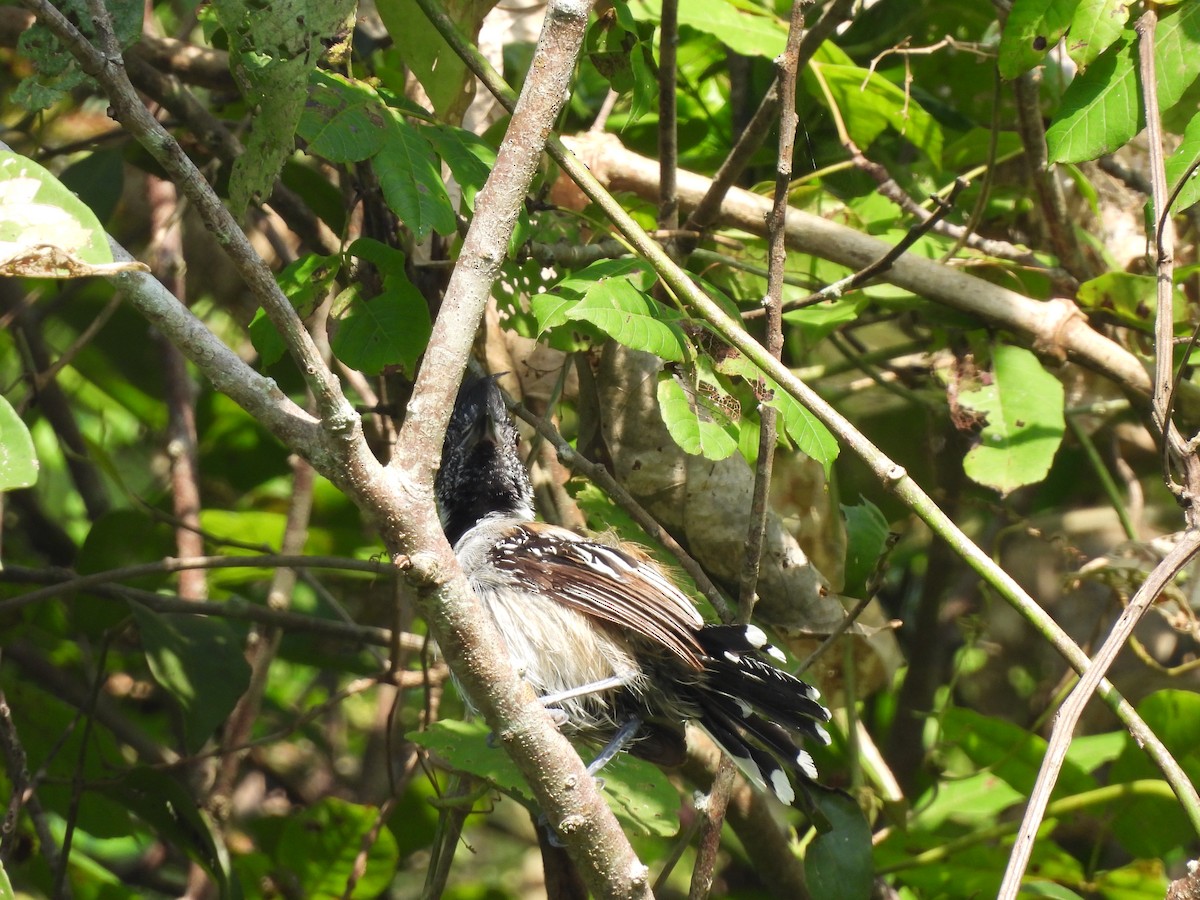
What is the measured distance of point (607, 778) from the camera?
2918mm

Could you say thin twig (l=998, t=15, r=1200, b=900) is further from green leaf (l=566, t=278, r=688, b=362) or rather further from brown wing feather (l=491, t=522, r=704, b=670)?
green leaf (l=566, t=278, r=688, b=362)

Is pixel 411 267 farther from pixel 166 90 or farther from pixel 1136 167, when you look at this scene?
pixel 1136 167

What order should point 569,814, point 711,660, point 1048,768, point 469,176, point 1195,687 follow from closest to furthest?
1. point 1048,768
2. point 569,814
3. point 469,176
4. point 711,660
5. point 1195,687

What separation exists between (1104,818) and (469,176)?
2.66 metres

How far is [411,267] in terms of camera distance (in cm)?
320

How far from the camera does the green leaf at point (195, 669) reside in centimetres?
344

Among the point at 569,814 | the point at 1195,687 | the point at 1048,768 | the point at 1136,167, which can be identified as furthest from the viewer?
the point at 1195,687

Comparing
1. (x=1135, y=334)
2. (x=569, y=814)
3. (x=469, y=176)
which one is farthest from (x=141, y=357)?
(x=1135, y=334)

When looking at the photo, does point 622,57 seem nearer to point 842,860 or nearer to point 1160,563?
point 1160,563

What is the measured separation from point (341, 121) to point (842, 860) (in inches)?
83.8

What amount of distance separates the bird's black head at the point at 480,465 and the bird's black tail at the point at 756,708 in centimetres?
97

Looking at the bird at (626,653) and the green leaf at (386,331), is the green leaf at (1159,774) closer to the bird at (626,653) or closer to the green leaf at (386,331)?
the bird at (626,653)

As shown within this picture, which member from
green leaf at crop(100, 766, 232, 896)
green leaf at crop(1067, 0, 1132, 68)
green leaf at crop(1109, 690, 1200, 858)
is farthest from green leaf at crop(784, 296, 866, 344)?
green leaf at crop(100, 766, 232, 896)

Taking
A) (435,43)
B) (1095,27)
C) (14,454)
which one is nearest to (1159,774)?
(1095,27)
